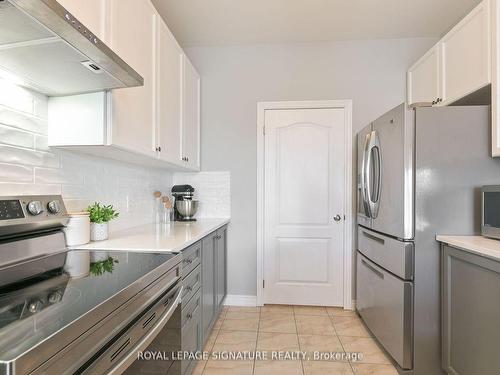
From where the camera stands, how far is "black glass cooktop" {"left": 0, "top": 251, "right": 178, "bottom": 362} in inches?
20.9

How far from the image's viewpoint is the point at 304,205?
277cm

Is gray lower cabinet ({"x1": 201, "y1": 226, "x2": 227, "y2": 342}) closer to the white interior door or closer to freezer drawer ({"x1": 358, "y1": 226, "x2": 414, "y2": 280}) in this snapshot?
the white interior door

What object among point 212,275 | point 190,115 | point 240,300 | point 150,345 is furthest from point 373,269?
point 190,115

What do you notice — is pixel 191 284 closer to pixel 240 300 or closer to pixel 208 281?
pixel 208 281

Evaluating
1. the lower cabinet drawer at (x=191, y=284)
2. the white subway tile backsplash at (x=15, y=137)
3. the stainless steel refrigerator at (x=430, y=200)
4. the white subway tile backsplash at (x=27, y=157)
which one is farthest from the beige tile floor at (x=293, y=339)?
the white subway tile backsplash at (x=15, y=137)

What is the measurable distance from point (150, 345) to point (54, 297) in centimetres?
39

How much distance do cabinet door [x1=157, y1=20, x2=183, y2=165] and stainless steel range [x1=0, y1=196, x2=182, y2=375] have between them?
818mm

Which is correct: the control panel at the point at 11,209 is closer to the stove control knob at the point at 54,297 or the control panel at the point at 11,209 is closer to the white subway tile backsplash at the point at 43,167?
the white subway tile backsplash at the point at 43,167

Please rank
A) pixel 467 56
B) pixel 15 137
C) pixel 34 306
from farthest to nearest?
pixel 467 56, pixel 15 137, pixel 34 306

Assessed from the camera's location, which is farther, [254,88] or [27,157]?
[254,88]

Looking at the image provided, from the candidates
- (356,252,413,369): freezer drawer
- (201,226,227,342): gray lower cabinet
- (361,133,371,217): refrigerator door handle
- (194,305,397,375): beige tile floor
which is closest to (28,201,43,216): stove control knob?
(201,226,227,342): gray lower cabinet

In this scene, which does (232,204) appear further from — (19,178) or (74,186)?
(19,178)

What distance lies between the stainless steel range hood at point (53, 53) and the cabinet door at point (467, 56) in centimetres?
202

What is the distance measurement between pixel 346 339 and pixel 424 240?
41.1 inches
